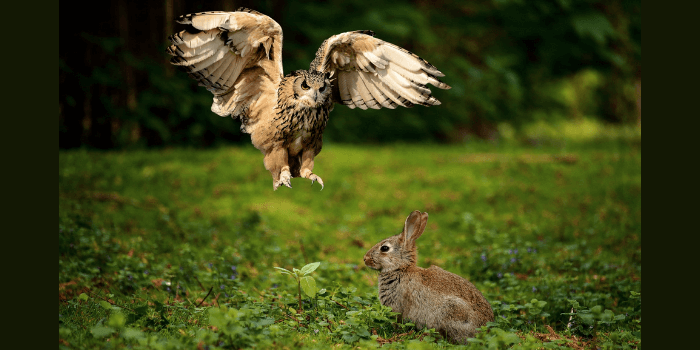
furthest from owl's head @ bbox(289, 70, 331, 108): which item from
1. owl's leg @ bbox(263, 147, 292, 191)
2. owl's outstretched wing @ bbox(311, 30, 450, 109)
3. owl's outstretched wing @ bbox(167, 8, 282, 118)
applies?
owl's leg @ bbox(263, 147, 292, 191)

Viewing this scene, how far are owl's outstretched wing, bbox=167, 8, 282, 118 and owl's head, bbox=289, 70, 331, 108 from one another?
316mm

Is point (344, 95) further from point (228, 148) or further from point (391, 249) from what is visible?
point (228, 148)

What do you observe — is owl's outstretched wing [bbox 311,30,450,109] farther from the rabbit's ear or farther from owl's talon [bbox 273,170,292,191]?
the rabbit's ear

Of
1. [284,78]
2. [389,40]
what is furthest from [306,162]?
[389,40]

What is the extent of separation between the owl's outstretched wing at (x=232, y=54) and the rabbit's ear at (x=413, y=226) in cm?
164

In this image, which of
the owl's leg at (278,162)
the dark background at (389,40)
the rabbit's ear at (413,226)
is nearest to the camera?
the owl's leg at (278,162)

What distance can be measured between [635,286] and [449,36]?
10.9 metres

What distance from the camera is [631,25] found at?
1468 cm

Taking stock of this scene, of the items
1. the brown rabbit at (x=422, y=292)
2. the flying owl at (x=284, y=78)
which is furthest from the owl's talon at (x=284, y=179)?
the brown rabbit at (x=422, y=292)

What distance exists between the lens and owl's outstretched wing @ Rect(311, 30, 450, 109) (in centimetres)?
387

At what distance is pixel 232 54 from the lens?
4.09m

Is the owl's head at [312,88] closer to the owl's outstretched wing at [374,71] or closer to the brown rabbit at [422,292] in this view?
the owl's outstretched wing at [374,71]

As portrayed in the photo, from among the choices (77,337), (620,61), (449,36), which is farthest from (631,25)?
(77,337)

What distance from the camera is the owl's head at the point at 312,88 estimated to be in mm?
3803
